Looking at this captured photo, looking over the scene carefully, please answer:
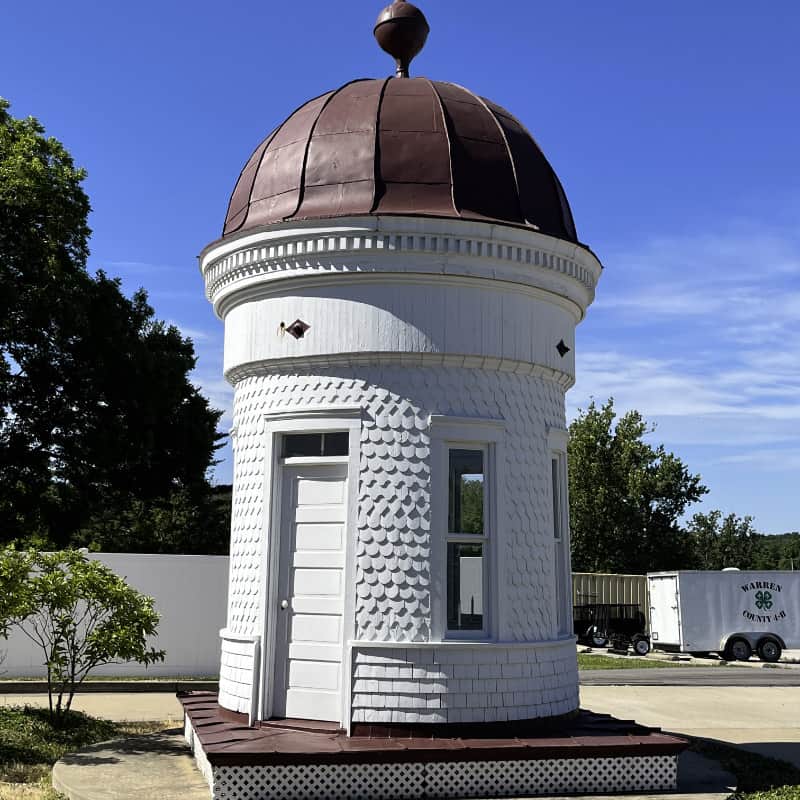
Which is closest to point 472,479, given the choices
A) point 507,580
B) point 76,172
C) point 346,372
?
point 507,580

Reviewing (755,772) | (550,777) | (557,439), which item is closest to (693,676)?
(755,772)

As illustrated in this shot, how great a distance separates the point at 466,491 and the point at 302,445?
1.73m

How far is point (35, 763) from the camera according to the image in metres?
10.2

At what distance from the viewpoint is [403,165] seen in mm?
9539

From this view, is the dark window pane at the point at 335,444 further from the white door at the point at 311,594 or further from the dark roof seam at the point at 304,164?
the dark roof seam at the point at 304,164

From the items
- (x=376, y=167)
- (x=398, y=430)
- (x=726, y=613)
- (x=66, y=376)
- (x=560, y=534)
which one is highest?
(x=66, y=376)

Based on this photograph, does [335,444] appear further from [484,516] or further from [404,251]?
[404,251]

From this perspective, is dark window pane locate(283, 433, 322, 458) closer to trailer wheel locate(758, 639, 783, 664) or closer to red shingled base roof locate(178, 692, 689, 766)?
red shingled base roof locate(178, 692, 689, 766)

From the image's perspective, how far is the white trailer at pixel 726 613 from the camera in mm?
27859

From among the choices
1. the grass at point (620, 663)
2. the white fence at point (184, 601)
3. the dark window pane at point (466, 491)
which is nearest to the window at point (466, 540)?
the dark window pane at point (466, 491)

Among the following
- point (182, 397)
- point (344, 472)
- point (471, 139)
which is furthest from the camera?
point (182, 397)

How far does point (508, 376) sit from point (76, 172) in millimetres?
18458

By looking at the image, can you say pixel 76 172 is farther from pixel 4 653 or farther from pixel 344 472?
pixel 344 472

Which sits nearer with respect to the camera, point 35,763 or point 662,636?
point 35,763
